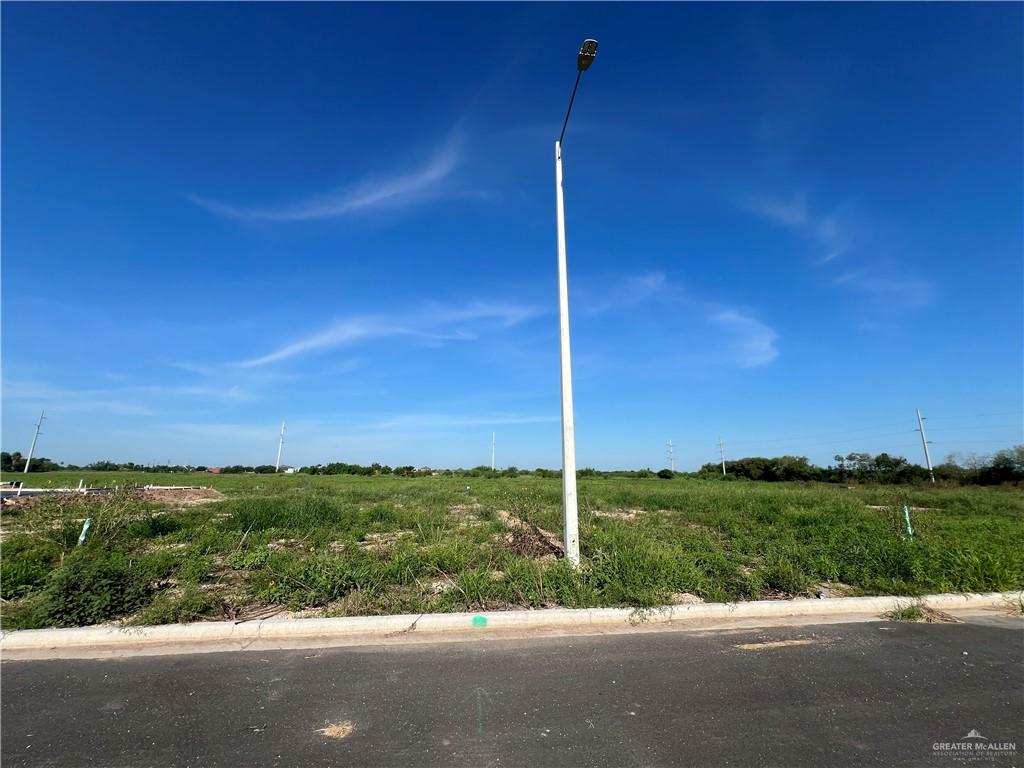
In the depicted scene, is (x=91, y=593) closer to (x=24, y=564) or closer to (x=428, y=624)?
(x=24, y=564)

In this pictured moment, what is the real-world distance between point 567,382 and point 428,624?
144 inches

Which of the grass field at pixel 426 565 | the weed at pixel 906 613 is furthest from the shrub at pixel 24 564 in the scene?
the weed at pixel 906 613

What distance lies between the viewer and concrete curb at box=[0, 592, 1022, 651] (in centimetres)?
441

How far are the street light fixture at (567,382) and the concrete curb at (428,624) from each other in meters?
1.21

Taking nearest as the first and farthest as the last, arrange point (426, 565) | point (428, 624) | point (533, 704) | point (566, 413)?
point (533, 704), point (428, 624), point (426, 565), point (566, 413)

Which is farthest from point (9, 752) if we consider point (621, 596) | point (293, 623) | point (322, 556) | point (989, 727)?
point (989, 727)

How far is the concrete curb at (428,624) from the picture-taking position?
4414 mm

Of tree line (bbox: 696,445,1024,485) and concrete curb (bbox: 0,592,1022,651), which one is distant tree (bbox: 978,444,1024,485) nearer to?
tree line (bbox: 696,445,1024,485)

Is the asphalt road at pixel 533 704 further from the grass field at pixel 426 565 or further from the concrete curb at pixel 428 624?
the grass field at pixel 426 565

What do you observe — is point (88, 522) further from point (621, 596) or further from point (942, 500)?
point (942, 500)

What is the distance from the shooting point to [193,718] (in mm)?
3141

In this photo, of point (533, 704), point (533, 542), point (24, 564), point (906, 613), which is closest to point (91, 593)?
point (24, 564)

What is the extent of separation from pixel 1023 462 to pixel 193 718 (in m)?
46.8

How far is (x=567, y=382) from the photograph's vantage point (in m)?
6.86
